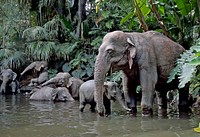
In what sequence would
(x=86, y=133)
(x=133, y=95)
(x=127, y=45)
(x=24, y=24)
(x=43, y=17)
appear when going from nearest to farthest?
(x=86, y=133), (x=127, y=45), (x=133, y=95), (x=43, y=17), (x=24, y=24)

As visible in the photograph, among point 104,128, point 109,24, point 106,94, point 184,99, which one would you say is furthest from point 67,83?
point 104,128

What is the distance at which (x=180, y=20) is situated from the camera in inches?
334

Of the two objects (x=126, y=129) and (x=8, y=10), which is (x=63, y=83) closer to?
(x=126, y=129)

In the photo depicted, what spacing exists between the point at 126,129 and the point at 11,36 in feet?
51.5

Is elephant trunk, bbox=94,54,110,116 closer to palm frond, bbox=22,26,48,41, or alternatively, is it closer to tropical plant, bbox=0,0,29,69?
palm frond, bbox=22,26,48,41

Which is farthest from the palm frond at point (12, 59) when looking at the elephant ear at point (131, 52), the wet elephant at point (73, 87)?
the elephant ear at point (131, 52)

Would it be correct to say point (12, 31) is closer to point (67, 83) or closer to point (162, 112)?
point (67, 83)

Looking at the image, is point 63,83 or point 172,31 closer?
point 172,31

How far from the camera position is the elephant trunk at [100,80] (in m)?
6.02

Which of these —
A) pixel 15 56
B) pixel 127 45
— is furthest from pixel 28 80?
pixel 127 45

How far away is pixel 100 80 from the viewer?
6078 millimetres

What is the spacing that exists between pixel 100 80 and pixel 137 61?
2.65 feet

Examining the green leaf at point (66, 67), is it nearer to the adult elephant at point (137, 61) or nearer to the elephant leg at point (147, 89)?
the adult elephant at point (137, 61)

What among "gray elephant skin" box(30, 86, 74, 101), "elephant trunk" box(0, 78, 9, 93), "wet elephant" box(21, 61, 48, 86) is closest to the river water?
"gray elephant skin" box(30, 86, 74, 101)
